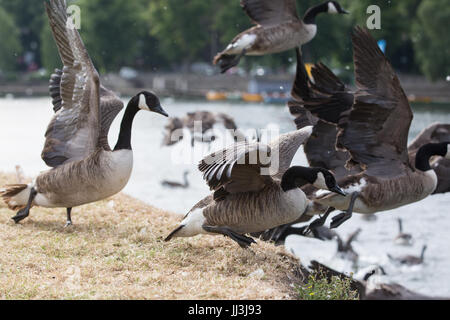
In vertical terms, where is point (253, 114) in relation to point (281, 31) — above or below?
below

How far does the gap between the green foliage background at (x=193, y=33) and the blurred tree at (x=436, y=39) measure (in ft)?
0.19

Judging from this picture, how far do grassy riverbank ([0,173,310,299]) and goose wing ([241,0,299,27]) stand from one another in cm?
308

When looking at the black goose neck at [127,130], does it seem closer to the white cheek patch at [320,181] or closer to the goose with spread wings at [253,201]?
the goose with spread wings at [253,201]

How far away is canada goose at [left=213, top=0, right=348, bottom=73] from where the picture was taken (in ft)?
Answer: 27.2

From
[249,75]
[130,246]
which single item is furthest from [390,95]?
[249,75]

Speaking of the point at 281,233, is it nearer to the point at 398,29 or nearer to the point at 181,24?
the point at 398,29

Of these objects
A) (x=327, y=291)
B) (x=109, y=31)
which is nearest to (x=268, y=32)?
(x=327, y=291)

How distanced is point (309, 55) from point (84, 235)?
39967 millimetres

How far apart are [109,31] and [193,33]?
864 cm

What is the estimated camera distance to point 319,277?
670cm

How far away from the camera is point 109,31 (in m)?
56.9

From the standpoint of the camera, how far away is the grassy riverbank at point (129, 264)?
5098 millimetres

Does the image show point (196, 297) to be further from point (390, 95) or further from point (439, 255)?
point (439, 255)
